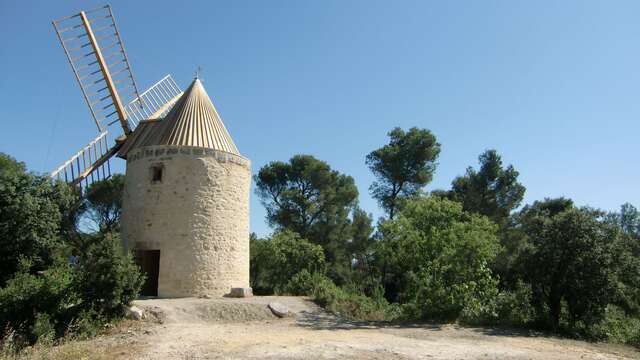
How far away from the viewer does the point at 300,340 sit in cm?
848

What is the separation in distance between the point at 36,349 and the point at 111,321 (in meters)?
1.62

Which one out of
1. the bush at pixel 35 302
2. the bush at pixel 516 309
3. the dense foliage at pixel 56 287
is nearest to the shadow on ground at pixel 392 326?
the bush at pixel 516 309

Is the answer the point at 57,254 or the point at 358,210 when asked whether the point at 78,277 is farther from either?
the point at 358,210

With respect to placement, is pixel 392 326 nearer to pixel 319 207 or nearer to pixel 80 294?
pixel 80 294

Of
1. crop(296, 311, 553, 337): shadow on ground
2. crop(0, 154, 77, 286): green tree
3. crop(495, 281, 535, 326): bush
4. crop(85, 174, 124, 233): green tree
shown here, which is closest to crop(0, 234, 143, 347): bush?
crop(0, 154, 77, 286): green tree

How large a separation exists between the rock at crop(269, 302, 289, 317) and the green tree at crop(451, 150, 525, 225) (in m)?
13.4

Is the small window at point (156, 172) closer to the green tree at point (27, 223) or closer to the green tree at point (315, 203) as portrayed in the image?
the green tree at point (27, 223)

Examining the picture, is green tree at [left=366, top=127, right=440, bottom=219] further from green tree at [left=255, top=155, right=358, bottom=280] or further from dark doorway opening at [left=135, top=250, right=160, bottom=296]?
dark doorway opening at [left=135, top=250, right=160, bottom=296]

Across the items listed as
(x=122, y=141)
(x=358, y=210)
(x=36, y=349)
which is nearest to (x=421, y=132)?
(x=358, y=210)

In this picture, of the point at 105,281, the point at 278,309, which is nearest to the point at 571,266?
the point at 278,309

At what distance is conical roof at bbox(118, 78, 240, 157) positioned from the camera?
14734 millimetres

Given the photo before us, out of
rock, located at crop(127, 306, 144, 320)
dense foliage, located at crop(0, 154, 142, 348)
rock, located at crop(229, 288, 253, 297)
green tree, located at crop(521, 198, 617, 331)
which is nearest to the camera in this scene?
dense foliage, located at crop(0, 154, 142, 348)

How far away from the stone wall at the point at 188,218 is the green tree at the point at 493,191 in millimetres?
13173

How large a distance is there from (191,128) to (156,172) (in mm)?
1923
